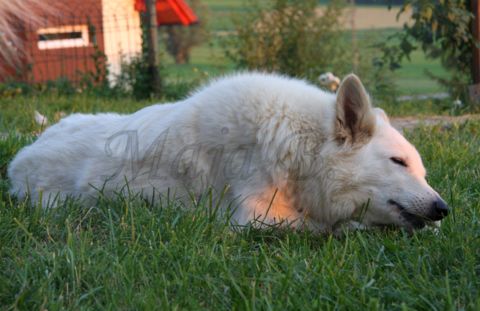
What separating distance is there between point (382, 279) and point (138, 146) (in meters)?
1.73

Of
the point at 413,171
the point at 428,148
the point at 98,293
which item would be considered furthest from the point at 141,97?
the point at 98,293

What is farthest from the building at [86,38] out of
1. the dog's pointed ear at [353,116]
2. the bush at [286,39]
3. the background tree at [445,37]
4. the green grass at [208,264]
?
the green grass at [208,264]

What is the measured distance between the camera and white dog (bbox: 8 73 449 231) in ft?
10.9

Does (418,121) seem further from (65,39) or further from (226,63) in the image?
(65,39)

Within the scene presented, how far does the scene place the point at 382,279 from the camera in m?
2.42

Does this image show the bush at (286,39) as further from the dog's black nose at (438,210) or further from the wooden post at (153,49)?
the dog's black nose at (438,210)

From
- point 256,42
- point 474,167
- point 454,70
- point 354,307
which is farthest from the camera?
point 256,42

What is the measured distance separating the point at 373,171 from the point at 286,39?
33.5 feet

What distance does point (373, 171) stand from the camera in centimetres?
334

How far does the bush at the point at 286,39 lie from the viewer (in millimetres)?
13000

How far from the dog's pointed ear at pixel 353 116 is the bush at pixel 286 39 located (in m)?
9.44

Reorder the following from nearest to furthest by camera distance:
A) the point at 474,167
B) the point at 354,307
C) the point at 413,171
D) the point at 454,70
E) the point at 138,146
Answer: the point at 354,307
the point at 413,171
the point at 138,146
the point at 474,167
the point at 454,70

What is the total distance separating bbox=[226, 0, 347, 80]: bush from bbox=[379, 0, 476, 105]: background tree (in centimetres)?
269

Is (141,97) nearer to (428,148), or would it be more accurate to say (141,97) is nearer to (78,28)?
(78,28)
